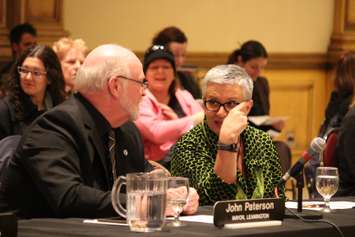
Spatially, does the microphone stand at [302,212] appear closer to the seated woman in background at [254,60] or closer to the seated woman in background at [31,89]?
the seated woman in background at [31,89]

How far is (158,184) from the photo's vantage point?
3.05 metres

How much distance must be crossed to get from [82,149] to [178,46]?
443 cm

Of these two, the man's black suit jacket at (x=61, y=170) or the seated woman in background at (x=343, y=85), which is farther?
the seated woman in background at (x=343, y=85)

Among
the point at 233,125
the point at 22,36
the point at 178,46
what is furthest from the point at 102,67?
the point at 22,36

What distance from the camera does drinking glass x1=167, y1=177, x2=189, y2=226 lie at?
10.6 feet

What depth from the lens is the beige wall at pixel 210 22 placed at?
905cm

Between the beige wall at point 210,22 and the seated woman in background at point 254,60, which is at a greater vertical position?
the beige wall at point 210,22

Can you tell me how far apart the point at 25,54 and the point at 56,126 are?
3019 mm

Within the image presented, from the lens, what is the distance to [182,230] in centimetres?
308

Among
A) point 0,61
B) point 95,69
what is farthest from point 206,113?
point 0,61

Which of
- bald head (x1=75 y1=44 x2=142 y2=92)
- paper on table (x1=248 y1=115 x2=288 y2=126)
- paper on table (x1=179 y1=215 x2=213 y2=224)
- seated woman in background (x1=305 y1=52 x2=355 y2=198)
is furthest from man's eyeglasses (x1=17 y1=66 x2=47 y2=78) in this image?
paper on table (x1=179 y1=215 x2=213 y2=224)

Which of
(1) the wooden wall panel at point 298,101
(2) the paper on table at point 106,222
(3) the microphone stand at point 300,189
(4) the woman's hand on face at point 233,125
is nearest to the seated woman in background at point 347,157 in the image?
(4) the woman's hand on face at point 233,125

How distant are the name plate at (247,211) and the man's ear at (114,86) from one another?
0.82 m

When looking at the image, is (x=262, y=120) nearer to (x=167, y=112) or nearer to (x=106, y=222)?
(x=167, y=112)
